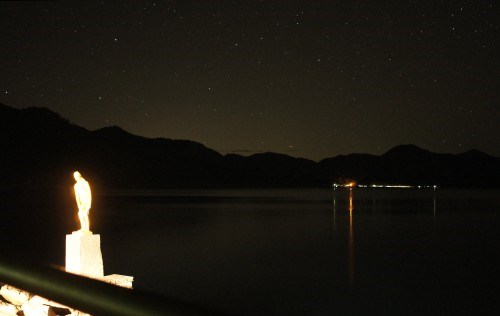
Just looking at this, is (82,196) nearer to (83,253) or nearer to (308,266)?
(83,253)

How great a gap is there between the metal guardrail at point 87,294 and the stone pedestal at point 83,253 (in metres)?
4.41

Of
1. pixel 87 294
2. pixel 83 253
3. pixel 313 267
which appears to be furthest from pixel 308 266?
pixel 87 294

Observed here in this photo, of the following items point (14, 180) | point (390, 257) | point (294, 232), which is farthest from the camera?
point (14, 180)

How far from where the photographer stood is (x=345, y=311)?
1808 cm

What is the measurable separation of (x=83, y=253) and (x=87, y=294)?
5.33 m

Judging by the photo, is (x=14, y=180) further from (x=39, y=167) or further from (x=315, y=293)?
(x=315, y=293)

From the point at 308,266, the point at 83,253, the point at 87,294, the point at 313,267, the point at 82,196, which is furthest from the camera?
the point at 308,266

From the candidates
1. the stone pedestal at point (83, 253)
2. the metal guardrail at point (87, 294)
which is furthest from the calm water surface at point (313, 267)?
the metal guardrail at point (87, 294)

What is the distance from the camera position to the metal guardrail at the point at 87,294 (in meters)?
1.62

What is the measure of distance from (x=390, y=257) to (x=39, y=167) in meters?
174

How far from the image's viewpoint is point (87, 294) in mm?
1939

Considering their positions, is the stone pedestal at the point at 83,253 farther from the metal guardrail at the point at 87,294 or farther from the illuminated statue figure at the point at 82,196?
the metal guardrail at the point at 87,294

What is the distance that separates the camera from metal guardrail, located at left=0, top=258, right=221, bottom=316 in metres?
1.62

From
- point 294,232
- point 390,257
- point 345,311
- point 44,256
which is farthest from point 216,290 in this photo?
point 294,232
